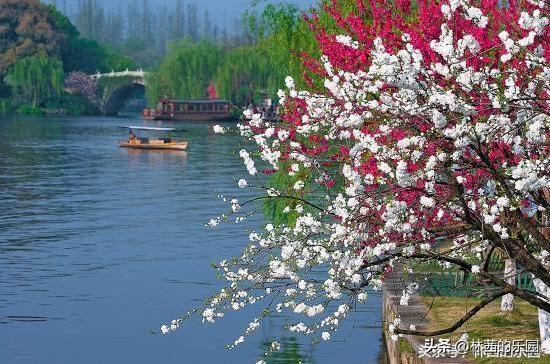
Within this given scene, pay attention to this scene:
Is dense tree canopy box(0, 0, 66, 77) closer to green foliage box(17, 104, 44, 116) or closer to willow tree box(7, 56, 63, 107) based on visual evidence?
willow tree box(7, 56, 63, 107)

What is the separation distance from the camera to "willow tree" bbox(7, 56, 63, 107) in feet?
529

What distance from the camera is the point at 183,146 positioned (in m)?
85.8

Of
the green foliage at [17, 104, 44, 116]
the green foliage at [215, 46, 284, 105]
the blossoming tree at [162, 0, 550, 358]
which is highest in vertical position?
the green foliage at [215, 46, 284, 105]

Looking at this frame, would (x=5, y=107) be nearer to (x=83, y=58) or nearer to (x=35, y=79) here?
(x=35, y=79)

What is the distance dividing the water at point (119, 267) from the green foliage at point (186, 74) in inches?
3173

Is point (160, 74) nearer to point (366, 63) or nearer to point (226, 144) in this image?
point (226, 144)

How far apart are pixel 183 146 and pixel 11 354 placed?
60807mm

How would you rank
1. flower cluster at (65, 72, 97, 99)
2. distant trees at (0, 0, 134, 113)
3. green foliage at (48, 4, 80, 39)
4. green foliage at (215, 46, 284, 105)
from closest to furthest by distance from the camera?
green foliage at (215, 46, 284, 105), distant trees at (0, 0, 134, 113), flower cluster at (65, 72, 97, 99), green foliage at (48, 4, 80, 39)

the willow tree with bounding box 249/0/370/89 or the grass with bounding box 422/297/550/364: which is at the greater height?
the willow tree with bounding box 249/0/370/89

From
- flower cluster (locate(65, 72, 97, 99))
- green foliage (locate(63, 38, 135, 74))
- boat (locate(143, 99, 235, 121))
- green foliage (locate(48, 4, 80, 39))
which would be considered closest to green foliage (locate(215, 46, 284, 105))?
boat (locate(143, 99, 235, 121))

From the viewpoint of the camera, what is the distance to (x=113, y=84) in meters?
175

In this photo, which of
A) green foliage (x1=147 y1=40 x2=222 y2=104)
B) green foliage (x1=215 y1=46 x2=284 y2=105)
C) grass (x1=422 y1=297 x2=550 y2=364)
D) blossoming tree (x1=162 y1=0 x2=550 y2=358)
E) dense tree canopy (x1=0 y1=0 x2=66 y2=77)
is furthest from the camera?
dense tree canopy (x1=0 y1=0 x2=66 y2=77)

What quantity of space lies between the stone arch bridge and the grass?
150 m

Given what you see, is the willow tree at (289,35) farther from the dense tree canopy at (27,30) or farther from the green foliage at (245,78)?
the dense tree canopy at (27,30)
